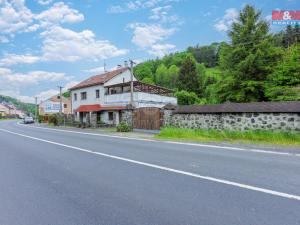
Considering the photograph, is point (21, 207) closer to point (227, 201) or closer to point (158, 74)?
point (227, 201)

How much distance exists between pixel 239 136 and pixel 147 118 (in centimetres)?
1002

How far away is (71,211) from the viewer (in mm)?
4016

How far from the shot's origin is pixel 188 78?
188 ft

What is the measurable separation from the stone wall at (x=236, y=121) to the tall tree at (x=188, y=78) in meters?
38.5

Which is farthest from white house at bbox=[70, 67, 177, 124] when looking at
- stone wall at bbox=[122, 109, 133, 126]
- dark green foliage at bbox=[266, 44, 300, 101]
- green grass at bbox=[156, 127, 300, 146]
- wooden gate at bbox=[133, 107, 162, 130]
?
dark green foliage at bbox=[266, 44, 300, 101]

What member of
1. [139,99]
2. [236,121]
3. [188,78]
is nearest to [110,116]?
[139,99]

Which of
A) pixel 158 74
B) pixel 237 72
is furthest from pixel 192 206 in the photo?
pixel 158 74

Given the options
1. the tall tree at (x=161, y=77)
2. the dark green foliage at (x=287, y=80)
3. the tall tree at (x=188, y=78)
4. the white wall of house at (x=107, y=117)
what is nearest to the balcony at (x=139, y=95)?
the white wall of house at (x=107, y=117)

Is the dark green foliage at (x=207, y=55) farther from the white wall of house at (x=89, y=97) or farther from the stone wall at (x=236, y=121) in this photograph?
the stone wall at (x=236, y=121)

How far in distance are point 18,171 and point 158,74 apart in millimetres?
69065

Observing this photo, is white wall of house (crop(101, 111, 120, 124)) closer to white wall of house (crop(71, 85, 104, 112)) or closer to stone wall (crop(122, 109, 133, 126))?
white wall of house (crop(71, 85, 104, 112))

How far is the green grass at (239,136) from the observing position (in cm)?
1169

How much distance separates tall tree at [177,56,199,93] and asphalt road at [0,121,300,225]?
164ft

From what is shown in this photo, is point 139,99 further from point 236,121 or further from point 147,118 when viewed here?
point 236,121
